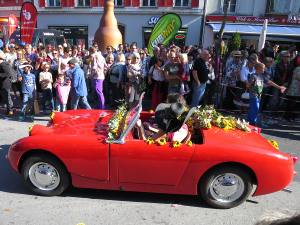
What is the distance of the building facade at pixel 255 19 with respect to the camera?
23.6 m

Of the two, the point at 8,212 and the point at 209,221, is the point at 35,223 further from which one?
the point at 209,221

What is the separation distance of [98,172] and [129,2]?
2488cm

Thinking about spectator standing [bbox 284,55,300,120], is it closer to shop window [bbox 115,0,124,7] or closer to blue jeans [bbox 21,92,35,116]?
blue jeans [bbox 21,92,35,116]

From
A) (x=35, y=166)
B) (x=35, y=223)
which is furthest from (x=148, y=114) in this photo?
(x=35, y=223)

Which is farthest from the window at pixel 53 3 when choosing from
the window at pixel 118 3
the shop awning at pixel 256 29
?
the shop awning at pixel 256 29

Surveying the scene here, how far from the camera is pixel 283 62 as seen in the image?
948cm

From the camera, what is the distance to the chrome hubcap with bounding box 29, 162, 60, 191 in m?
4.57

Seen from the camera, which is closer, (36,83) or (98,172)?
(98,172)

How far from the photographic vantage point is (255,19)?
2552 centimetres

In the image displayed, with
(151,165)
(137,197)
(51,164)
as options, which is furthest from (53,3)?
(151,165)

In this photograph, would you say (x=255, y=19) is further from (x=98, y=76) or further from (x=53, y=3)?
(x=98, y=76)

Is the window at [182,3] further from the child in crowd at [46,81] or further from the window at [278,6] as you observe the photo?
the child in crowd at [46,81]

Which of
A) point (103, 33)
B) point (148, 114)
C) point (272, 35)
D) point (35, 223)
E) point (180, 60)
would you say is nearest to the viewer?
point (35, 223)

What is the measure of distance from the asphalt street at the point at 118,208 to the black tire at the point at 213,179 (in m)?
0.09
